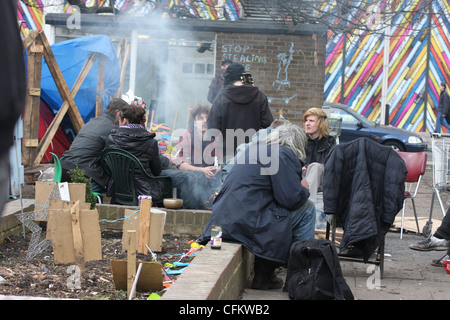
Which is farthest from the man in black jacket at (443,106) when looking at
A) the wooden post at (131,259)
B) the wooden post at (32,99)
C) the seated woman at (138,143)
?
the wooden post at (131,259)

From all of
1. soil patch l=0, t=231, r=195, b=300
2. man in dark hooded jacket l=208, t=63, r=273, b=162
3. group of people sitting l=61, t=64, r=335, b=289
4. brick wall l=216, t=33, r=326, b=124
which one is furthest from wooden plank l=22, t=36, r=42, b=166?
brick wall l=216, t=33, r=326, b=124

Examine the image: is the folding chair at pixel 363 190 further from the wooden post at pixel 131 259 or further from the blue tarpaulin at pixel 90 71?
the blue tarpaulin at pixel 90 71

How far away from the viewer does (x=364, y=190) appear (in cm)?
532

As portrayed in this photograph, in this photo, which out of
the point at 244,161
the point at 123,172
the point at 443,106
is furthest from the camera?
the point at 443,106

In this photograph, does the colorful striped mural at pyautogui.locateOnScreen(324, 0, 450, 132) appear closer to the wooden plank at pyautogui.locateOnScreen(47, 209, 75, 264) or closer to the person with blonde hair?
the person with blonde hair

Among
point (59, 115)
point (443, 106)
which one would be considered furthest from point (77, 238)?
point (443, 106)

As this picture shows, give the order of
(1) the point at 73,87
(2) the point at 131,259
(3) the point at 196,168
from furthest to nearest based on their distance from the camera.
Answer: (1) the point at 73,87
(3) the point at 196,168
(2) the point at 131,259

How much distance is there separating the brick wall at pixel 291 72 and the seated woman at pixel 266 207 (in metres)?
7.92

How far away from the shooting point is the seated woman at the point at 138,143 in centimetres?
650

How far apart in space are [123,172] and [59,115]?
380 centimetres

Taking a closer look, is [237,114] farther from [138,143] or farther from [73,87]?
[73,87]

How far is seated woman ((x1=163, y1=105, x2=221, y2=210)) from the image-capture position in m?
7.11
